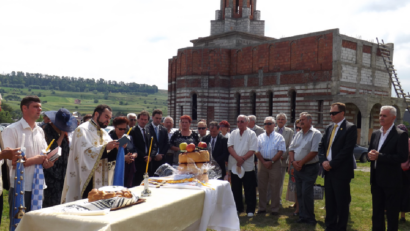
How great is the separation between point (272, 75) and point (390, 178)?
26366 millimetres

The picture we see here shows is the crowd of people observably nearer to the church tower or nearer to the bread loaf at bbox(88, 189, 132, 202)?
the bread loaf at bbox(88, 189, 132, 202)

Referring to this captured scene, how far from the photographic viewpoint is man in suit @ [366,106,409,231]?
578cm

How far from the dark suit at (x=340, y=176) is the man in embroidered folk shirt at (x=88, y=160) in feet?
12.9

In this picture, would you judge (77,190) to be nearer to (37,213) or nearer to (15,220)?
(15,220)

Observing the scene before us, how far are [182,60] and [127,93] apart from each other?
434 feet

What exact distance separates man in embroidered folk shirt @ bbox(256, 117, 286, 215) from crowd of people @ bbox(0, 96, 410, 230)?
22 millimetres

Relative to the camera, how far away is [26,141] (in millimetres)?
4977

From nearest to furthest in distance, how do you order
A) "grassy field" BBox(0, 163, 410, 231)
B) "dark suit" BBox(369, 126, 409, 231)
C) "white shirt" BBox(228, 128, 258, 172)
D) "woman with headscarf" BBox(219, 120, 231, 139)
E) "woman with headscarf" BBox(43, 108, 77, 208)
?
"dark suit" BBox(369, 126, 409, 231), "woman with headscarf" BBox(43, 108, 77, 208), "grassy field" BBox(0, 163, 410, 231), "white shirt" BBox(228, 128, 258, 172), "woman with headscarf" BBox(219, 120, 231, 139)

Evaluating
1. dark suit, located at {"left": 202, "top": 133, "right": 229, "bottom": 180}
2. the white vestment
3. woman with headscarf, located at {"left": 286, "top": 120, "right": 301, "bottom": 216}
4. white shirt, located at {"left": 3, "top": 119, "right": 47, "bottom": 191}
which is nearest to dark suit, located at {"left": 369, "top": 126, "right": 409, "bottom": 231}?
woman with headscarf, located at {"left": 286, "top": 120, "right": 301, "bottom": 216}

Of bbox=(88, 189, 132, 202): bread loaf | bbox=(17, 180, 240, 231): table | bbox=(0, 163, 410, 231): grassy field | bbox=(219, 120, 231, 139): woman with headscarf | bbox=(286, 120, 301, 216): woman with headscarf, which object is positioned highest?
bbox=(219, 120, 231, 139): woman with headscarf

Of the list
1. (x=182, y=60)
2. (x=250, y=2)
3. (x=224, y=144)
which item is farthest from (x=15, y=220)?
(x=250, y=2)

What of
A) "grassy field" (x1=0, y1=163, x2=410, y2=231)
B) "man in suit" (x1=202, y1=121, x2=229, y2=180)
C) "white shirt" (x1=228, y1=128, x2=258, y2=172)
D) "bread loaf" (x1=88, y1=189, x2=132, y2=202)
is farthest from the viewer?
"man in suit" (x1=202, y1=121, x2=229, y2=180)

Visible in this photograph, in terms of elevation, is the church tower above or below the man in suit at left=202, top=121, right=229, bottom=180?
above

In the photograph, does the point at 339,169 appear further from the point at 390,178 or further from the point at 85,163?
the point at 85,163
